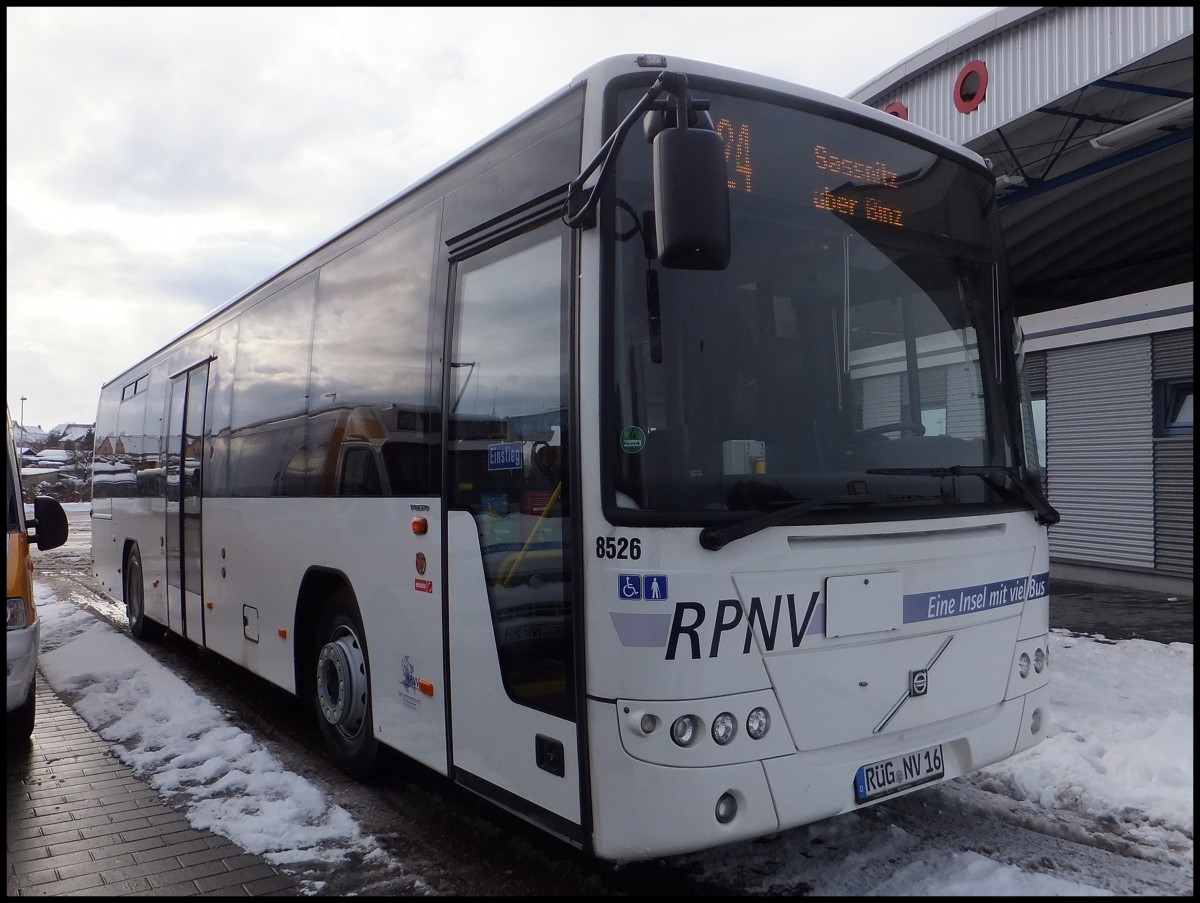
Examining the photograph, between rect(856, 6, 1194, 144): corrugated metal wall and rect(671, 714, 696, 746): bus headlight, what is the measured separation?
9052 mm

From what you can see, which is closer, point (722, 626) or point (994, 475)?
point (722, 626)

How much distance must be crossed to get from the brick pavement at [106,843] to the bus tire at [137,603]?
4438 millimetres

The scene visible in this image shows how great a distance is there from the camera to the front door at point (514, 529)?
3.75 meters

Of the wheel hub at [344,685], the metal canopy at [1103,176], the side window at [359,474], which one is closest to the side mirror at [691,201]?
the side window at [359,474]

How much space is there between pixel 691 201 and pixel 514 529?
156 centimetres

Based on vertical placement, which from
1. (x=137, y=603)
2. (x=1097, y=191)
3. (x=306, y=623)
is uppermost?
(x=1097, y=191)

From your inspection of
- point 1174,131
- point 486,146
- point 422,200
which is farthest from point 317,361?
point 1174,131

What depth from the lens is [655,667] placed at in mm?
3418

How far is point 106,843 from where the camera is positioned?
4703 mm

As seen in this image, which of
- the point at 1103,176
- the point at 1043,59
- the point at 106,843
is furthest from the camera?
the point at 1103,176

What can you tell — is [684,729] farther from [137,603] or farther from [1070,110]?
[1070,110]

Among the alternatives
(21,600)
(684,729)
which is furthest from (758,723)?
(21,600)

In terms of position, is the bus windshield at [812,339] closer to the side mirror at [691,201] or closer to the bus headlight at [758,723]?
the side mirror at [691,201]

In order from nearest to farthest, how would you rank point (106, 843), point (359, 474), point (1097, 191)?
1. point (106, 843)
2. point (359, 474)
3. point (1097, 191)
